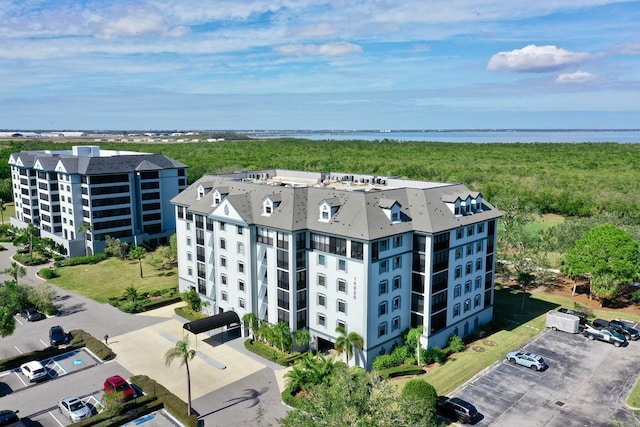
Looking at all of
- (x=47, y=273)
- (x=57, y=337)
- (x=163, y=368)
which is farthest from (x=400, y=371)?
(x=47, y=273)

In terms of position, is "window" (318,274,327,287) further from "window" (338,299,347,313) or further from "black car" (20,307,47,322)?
"black car" (20,307,47,322)

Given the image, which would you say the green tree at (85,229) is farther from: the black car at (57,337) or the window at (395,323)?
the window at (395,323)

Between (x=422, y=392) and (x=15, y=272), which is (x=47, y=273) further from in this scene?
(x=422, y=392)

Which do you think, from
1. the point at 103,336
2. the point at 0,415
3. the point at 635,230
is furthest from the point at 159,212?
the point at 635,230

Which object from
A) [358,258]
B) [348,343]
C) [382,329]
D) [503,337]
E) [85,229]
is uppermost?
[358,258]

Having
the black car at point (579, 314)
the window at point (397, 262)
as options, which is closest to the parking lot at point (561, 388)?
the black car at point (579, 314)

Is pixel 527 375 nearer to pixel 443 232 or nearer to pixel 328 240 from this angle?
pixel 443 232
